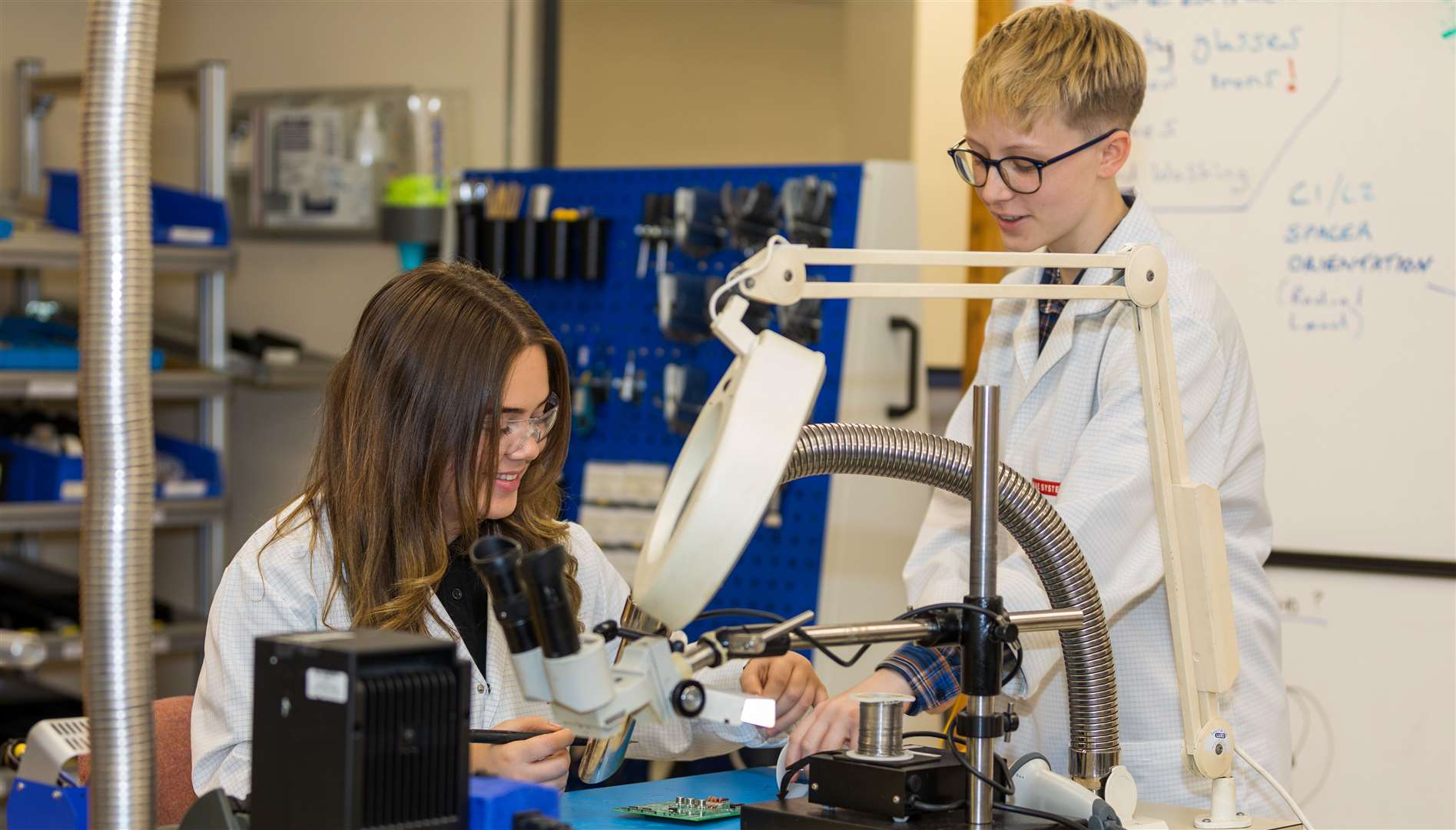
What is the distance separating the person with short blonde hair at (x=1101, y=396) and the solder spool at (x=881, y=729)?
0.26m

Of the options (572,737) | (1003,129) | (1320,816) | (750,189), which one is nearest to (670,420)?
(750,189)

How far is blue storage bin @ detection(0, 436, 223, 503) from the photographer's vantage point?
3295 mm

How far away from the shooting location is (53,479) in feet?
10.8

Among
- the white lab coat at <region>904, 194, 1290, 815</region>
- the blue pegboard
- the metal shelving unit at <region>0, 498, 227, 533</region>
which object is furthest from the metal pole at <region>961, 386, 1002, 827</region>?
the metal shelving unit at <region>0, 498, 227, 533</region>

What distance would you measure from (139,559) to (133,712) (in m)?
0.08

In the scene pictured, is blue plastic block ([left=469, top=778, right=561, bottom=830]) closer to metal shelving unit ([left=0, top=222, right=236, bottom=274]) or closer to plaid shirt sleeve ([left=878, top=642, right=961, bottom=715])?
plaid shirt sleeve ([left=878, top=642, right=961, bottom=715])

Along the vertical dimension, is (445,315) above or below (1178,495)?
above

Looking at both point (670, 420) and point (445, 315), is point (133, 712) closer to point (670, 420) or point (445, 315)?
point (445, 315)

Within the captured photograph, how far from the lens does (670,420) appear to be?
304 centimetres

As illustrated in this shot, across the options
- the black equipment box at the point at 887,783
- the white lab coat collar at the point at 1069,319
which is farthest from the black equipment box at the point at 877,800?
the white lab coat collar at the point at 1069,319

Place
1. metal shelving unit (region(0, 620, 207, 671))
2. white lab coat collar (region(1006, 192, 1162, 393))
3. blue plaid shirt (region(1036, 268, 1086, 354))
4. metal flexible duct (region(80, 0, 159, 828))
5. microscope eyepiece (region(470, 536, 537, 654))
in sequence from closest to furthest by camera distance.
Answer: metal flexible duct (region(80, 0, 159, 828)) < microscope eyepiece (region(470, 536, 537, 654)) < white lab coat collar (region(1006, 192, 1162, 393)) < blue plaid shirt (region(1036, 268, 1086, 354)) < metal shelving unit (region(0, 620, 207, 671))

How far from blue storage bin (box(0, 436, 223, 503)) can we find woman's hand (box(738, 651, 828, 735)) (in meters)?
2.33

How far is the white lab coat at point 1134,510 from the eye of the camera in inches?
53.3

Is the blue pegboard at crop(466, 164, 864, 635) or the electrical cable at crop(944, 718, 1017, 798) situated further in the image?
the blue pegboard at crop(466, 164, 864, 635)
